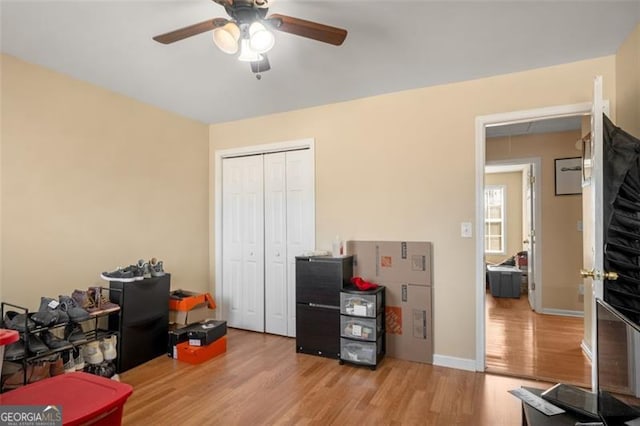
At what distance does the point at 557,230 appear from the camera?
15.3ft

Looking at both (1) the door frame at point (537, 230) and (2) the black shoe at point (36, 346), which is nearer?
(2) the black shoe at point (36, 346)

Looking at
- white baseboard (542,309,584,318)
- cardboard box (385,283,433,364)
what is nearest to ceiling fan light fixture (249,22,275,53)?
cardboard box (385,283,433,364)

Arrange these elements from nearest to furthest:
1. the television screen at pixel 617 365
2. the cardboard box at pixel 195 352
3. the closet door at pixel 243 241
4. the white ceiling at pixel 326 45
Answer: the television screen at pixel 617 365 < the white ceiling at pixel 326 45 < the cardboard box at pixel 195 352 < the closet door at pixel 243 241

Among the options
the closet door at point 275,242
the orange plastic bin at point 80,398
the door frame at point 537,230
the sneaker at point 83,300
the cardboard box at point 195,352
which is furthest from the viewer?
the door frame at point 537,230

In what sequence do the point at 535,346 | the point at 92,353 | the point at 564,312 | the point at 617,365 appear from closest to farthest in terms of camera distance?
the point at 617,365 < the point at 92,353 < the point at 535,346 < the point at 564,312

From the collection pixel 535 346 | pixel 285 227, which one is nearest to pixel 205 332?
pixel 285 227

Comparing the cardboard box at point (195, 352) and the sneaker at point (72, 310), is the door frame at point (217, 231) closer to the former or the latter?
the cardboard box at point (195, 352)

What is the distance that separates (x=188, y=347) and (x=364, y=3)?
9.96 ft

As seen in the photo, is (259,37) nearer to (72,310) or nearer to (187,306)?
(72,310)

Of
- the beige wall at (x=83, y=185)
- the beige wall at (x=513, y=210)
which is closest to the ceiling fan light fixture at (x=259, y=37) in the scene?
the beige wall at (x=83, y=185)

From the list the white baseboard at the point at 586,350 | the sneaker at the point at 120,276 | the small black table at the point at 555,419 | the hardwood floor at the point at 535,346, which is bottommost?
the hardwood floor at the point at 535,346

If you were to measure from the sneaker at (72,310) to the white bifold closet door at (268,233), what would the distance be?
69.3 inches

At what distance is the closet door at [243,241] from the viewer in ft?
13.1

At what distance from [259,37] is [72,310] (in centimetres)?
236
